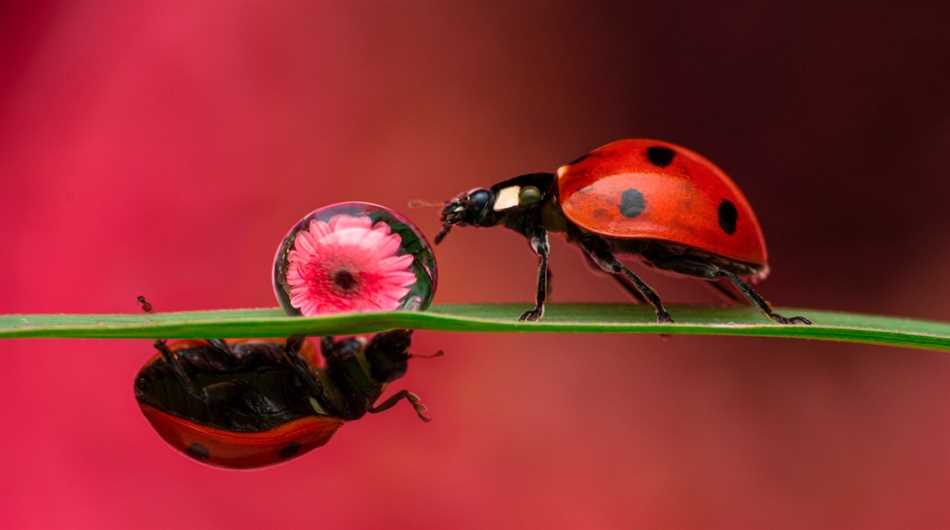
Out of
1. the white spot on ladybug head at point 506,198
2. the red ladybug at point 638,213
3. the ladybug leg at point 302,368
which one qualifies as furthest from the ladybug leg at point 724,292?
the ladybug leg at point 302,368

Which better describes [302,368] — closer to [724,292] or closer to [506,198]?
[506,198]

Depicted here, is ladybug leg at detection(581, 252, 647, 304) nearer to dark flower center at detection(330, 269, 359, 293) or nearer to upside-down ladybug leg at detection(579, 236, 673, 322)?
Answer: upside-down ladybug leg at detection(579, 236, 673, 322)

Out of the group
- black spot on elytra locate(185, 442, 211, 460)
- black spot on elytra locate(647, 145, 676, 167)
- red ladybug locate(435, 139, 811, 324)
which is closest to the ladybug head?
red ladybug locate(435, 139, 811, 324)

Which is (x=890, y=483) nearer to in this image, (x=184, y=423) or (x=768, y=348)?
(x=768, y=348)

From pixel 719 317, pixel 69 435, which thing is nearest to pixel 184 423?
pixel 719 317

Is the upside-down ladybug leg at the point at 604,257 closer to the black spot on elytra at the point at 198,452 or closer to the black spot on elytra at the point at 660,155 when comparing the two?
the black spot on elytra at the point at 660,155

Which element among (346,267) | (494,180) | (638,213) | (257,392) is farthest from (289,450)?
(494,180)

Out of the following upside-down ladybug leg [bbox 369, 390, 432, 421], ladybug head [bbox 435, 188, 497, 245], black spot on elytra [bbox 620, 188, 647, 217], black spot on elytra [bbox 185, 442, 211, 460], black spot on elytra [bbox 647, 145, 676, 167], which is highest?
black spot on elytra [bbox 647, 145, 676, 167]
